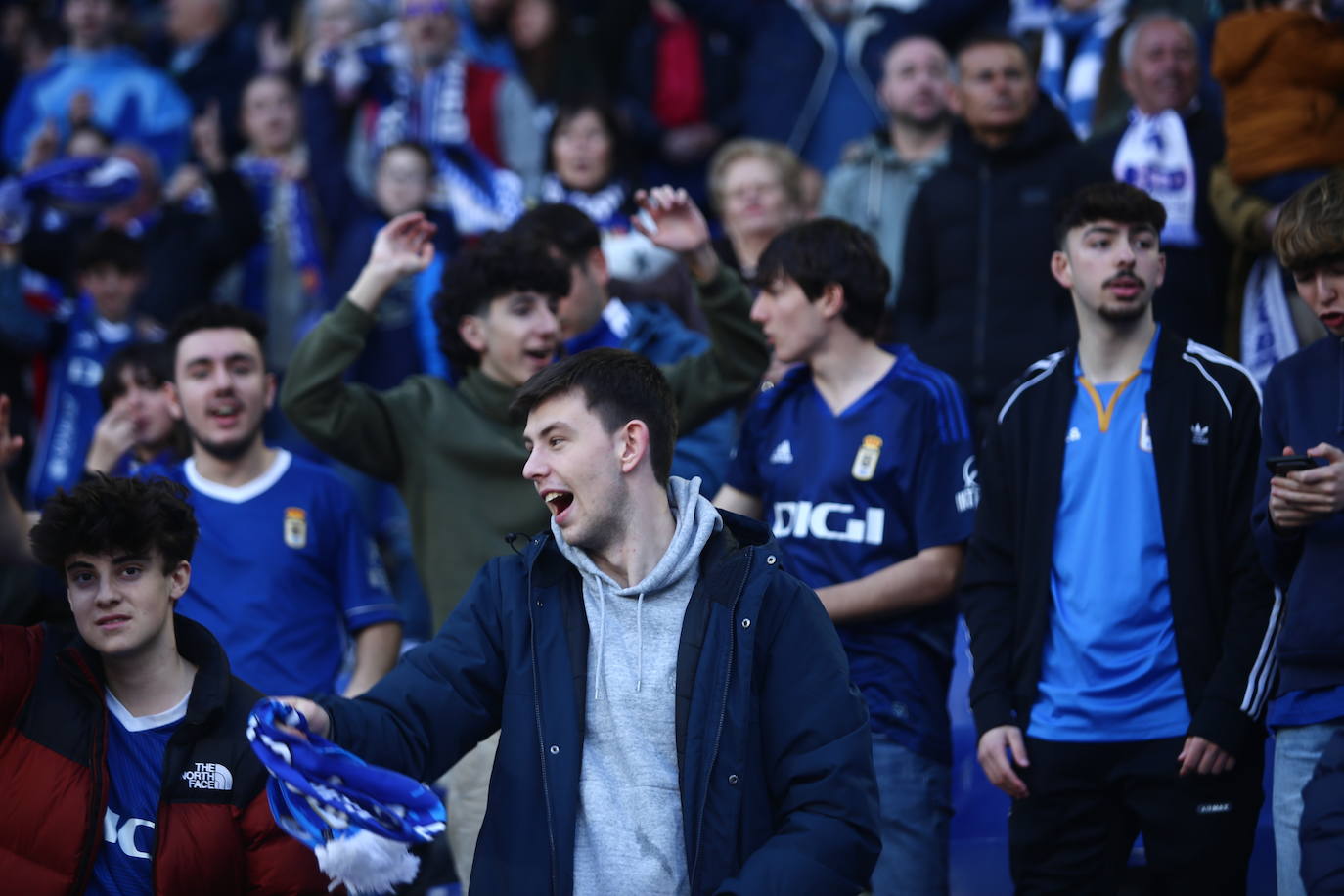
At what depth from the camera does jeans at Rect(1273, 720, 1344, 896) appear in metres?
4.35

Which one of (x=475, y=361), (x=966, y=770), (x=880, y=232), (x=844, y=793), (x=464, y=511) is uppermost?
(x=880, y=232)

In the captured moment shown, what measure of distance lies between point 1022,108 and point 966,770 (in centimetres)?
295

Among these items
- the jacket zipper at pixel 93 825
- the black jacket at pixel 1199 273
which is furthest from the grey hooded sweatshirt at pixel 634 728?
the black jacket at pixel 1199 273

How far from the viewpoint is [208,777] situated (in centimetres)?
423

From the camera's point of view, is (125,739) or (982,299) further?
(982,299)

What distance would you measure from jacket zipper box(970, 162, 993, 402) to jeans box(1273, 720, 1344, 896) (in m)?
2.73

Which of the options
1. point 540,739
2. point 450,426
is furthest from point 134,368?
point 540,739

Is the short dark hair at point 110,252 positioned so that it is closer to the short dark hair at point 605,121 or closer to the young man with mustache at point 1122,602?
the short dark hair at point 605,121

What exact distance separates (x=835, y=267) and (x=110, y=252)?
4.90m

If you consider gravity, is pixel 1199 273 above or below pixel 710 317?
above

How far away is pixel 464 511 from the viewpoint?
5.51 metres

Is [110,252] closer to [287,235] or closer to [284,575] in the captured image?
[287,235]

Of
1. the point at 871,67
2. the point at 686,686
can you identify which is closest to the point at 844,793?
the point at 686,686

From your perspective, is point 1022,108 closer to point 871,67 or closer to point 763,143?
point 763,143
